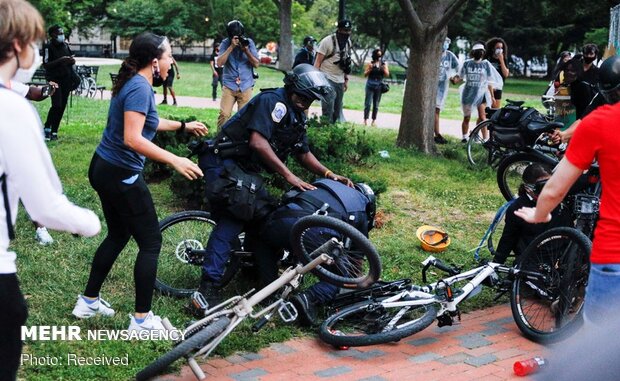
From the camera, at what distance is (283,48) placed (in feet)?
141

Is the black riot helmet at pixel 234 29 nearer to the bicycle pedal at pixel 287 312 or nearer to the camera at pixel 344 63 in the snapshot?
the camera at pixel 344 63

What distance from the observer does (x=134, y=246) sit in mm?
6805

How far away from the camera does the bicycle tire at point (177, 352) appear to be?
425 cm

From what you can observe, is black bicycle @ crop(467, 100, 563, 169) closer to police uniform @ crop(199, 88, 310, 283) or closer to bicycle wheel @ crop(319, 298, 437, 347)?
bicycle wheel @ crop(319, 298, 437, 347)

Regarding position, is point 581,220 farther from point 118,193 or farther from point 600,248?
point 118,193

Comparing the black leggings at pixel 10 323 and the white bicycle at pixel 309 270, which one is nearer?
the black leggings at pixel 10 323

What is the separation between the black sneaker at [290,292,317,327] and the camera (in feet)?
17.5

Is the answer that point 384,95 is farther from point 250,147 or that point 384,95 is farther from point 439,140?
point 250,147

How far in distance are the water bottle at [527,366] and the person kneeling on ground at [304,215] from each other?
1.32 metres

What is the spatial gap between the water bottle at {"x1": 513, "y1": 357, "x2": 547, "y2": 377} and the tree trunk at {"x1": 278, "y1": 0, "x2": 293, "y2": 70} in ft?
125

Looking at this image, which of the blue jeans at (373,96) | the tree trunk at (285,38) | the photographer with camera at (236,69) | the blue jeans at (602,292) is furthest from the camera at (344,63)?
the tree trunk at (285,38)

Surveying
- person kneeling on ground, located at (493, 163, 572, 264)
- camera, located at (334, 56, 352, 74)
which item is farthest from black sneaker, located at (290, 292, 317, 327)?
camera, located at (334, 56, 352, 74)

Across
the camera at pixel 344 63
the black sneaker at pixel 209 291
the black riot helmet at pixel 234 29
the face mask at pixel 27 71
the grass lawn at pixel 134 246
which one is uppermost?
the face mask at pixel 27 71

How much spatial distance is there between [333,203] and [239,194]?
60 centimetres
